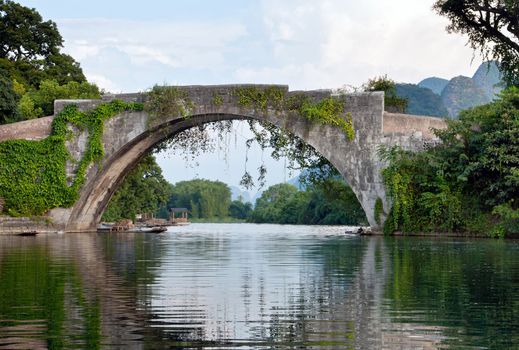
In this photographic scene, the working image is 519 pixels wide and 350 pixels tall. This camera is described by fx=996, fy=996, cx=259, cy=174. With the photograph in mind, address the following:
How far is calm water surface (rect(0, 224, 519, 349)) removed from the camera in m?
6.81

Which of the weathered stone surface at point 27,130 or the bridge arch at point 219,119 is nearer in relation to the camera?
the bridge arch at point 219,119

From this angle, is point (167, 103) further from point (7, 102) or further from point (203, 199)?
point (203, 199)

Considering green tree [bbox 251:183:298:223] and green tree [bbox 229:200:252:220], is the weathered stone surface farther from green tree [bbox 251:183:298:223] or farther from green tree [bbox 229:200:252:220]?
green tree [bbox 229:200:252:220]

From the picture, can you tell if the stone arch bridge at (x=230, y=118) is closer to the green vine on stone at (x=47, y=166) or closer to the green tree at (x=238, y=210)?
the green vine on stone at (x=47, y=166)

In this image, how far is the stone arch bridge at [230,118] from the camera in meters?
29.9

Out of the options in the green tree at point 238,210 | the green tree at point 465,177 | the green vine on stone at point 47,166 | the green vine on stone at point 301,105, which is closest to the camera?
the green tree at point 465,177

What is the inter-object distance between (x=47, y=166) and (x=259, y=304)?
81.3 ft

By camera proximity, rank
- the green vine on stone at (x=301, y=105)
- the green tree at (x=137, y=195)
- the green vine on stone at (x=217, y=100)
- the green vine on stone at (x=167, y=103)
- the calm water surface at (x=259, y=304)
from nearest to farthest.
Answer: the calm water surface at (x=259, y=304) < the green vine on stone at (x=301, y=105) < the green vine on stone at (x=217, y=100) < the green vine on stone at (x=167, y=103) < the green tree at (x=137, y=195)

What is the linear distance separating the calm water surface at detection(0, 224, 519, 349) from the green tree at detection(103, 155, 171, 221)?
35191mm

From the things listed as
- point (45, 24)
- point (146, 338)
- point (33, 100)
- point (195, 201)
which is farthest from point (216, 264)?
point (195, 201)

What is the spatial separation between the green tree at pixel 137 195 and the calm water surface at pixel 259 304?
35191 millimetres

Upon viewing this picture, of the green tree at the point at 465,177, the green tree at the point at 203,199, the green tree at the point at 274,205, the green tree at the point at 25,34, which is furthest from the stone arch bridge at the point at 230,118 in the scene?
the green tree at the point at 203,199

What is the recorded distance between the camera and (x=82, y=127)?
3266 centimetres

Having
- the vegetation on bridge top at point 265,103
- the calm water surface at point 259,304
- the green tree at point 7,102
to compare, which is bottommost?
the calm water surface at point 259,304
